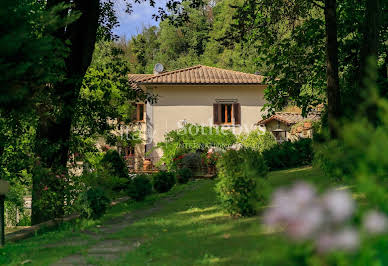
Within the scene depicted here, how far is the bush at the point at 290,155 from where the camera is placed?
1955cm

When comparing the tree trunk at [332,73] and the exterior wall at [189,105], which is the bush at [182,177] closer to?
the tree trunk at [332,73]

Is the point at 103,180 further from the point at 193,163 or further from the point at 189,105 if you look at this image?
the point at 189,105

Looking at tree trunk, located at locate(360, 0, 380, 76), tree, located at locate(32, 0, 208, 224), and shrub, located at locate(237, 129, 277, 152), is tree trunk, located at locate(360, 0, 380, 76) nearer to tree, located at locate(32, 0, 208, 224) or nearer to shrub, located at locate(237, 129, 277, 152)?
tree, located at locate(32, 0, 208, 224)

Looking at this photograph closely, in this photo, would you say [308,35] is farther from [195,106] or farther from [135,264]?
[195,106]

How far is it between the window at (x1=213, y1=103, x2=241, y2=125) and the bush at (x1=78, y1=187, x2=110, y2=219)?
21.1m

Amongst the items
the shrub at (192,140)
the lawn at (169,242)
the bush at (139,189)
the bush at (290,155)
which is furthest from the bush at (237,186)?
the shrub at (192,140)

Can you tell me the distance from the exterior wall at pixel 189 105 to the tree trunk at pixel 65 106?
1893cm

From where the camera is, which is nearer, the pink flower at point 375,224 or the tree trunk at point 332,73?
the pink flower at point 375,224

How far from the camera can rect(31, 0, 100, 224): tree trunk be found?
966 centimetres

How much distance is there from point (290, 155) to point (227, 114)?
433 inches

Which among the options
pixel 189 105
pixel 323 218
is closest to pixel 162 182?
pixel 323 218

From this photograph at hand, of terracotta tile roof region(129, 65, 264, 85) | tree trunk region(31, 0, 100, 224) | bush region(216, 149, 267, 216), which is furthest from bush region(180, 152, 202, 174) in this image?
bush region(216, 149, 267, 216)

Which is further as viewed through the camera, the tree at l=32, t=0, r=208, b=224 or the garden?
the tree at l=32, t=0, r=208, b=224

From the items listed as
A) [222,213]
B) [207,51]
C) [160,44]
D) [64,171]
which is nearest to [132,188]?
[64,171]
